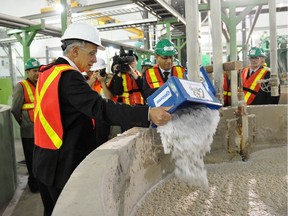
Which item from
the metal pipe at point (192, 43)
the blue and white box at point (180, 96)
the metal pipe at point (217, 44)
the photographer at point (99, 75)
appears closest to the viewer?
the blue and white box at point (180, 96)

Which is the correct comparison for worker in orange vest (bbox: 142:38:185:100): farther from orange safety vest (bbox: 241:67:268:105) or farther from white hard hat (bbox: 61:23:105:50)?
white hard hat (bbox: 61:23:105:50)

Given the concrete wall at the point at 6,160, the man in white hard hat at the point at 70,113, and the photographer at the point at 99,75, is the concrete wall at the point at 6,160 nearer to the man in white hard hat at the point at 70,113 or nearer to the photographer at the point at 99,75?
the photographer at the point at 99,75

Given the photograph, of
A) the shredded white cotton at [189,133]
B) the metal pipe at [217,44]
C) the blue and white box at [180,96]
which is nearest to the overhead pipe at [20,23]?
the metal pipe at [217,44]

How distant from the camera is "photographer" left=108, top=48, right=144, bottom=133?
3600 millimetres

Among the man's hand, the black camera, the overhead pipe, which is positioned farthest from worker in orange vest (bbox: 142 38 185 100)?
the overhead pipe

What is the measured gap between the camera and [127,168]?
6.15 ft

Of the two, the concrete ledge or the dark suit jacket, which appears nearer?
the concrete ledge

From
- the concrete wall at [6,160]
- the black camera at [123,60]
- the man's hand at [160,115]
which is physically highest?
the black camera at [123,60]

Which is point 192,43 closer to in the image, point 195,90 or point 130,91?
point 195,90

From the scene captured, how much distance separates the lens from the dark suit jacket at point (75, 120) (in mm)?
1577

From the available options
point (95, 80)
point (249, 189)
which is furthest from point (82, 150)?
point (95, 80)

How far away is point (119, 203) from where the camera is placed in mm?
1688

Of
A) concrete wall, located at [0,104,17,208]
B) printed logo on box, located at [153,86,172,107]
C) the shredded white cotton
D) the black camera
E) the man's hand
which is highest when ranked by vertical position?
the black camera

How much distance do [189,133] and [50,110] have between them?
0.79 metres
